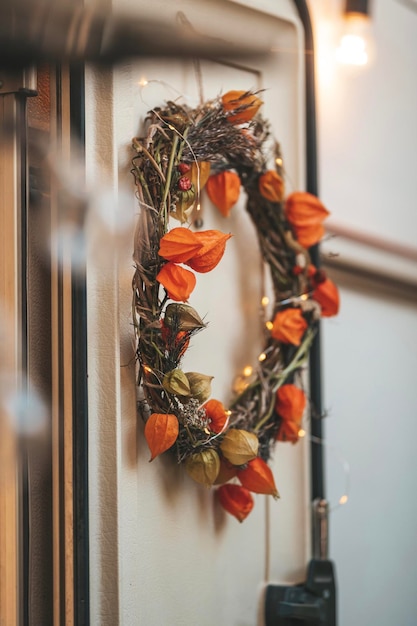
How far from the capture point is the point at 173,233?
116 centimetres

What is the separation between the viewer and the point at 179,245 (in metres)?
1.16

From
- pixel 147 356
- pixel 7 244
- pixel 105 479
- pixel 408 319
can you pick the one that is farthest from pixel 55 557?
pixel 408 319

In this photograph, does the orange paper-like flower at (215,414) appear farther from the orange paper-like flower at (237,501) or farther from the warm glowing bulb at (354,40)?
the warm glowing bulb at (354,40)

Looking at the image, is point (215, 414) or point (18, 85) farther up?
point (18, 85)

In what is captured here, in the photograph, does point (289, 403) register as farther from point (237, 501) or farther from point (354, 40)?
point (354, 40)

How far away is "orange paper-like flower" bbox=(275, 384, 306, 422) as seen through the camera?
4.66 ft

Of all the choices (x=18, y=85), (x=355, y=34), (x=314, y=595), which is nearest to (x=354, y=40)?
(x=355, y=34)

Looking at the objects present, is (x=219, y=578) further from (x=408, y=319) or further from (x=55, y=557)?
(x=408, y=319)

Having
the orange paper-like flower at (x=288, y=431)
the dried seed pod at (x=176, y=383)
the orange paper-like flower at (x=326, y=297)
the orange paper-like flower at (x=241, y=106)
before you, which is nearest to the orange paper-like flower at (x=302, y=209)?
the orange paper-like flower at (x=326, y=297)

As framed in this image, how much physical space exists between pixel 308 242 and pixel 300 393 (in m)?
0.27

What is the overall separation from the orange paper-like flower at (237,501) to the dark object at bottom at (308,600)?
24 centimetres

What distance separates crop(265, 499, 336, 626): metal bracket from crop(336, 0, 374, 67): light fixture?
34.2 inches

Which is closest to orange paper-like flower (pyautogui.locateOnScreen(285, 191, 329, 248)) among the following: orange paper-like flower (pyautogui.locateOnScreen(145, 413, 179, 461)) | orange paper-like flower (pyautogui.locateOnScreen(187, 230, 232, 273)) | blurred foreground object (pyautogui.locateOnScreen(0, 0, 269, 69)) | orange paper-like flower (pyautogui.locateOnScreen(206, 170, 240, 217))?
orange paper-like flower (pyautogui.locateOnScreen(206, 170, 240, 217))

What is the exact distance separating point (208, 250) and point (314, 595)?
2.38 feet
